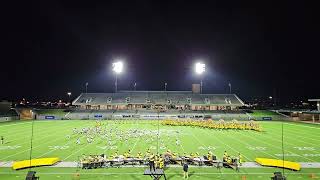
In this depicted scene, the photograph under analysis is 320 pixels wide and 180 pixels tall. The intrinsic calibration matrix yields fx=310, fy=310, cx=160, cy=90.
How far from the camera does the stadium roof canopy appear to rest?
86.6 m

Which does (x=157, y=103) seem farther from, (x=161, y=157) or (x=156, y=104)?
(x=161, y=157)

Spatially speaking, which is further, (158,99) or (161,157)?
(158,99)

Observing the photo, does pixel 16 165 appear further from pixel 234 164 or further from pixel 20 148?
pixel 234 164

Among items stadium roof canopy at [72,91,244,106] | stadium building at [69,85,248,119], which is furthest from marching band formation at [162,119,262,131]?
stadium roof canopy at [72,91,244,106]

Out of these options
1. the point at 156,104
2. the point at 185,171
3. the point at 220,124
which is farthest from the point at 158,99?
the point at 185,171

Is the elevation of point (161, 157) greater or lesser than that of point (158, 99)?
lesser

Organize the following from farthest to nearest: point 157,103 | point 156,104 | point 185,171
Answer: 1. point 157,103
2. point 156,104
3. point 185,171

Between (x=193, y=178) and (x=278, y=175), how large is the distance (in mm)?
5676

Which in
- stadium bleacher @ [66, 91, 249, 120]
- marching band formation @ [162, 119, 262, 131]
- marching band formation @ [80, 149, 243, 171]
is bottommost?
marching band formation @ [80, 149, 243, 171]

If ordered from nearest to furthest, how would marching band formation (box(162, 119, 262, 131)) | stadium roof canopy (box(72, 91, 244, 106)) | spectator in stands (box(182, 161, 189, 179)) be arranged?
spectator in stands (box(182, 161, 189, 179)) < marching band formation (box(162, 119, 262, 131)) < stadium roof canopy (box(72, 91, 244, 106))

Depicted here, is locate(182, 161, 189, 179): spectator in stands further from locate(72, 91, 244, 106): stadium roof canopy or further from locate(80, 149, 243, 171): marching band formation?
locate(72, 91, 244, 106): stadium roof canopy

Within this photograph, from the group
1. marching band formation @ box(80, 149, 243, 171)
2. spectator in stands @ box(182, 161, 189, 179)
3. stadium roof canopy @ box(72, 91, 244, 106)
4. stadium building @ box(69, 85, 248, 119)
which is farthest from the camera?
stadium roof canopy @ box(72, 91, 244, 106)

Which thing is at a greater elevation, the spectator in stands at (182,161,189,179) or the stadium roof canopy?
the stadium roof canopy

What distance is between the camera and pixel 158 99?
8944 centimetres
